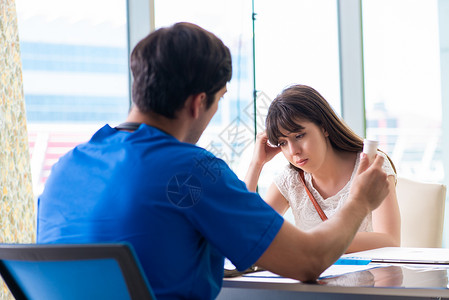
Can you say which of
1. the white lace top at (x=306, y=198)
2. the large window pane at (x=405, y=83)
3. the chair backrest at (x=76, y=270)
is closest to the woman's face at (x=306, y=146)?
the white lace top at (x=306, y=198)

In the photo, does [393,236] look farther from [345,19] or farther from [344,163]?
[345,19]

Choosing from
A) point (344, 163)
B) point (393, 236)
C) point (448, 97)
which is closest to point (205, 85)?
point (393, 236)

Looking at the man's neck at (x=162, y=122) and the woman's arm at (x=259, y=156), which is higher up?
the man's neck at (x=162, y=122)

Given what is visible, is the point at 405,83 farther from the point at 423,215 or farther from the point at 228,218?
the point at 228,218

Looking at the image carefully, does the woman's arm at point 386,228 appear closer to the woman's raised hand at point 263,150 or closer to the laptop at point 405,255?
the laptop at point 405,255

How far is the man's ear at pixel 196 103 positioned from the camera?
111cm

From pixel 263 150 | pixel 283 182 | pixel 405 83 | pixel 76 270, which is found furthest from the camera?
pixel 405 83

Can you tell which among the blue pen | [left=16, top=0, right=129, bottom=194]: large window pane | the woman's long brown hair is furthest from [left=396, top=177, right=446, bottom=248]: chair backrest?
[left=16, top=0, right=129, bottom=194]: large window pane

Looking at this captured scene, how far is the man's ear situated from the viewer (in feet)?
3.64

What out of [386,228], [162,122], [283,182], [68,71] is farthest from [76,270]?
[68,71]

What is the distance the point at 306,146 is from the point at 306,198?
0.27 metres

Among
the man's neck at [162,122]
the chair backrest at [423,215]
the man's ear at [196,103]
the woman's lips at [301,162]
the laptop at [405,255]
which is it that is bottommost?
the chair backrest at [423,215]

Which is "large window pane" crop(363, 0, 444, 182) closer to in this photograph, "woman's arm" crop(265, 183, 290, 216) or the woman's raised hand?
"woman's arm" crop(265, 183, 290, 216)

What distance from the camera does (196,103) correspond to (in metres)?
1.12
